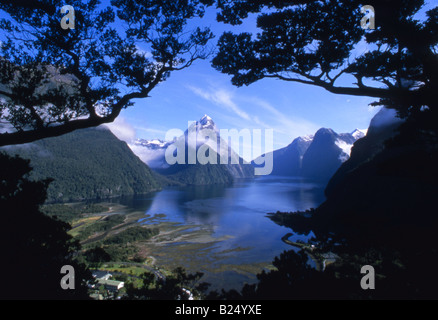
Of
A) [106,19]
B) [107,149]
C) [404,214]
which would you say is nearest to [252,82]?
[106,19]

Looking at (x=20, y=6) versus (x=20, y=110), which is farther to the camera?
(x=20, y=110)

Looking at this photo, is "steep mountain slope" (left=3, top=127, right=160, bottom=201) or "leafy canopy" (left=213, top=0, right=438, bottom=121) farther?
"steep mountain slope" (left=3, top=127, right=160, bottom=201)

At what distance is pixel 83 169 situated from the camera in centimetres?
15250

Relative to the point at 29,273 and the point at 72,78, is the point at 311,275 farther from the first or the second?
the point at 72,78

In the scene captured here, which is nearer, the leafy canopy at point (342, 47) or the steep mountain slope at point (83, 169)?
the leafy canopy at point (342, 47)

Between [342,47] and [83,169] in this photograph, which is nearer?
[342,47]

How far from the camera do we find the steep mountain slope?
427 feet

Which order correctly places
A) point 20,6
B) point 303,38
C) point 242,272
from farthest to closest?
1. point 242,272
2. point 303,38
3. point 20,6

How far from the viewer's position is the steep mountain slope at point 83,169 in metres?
130

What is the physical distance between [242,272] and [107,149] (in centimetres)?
19792

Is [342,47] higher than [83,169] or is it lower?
higher

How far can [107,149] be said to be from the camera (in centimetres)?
19612
